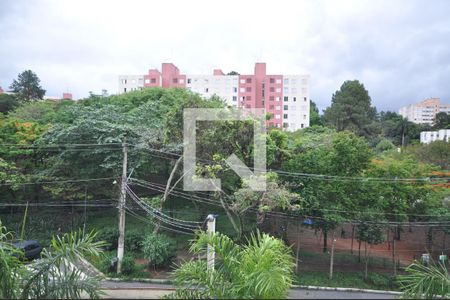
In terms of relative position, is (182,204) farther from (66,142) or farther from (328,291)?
(328,291)

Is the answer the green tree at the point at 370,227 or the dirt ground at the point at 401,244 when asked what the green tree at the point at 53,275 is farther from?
the dirt ground at the point at 401,244

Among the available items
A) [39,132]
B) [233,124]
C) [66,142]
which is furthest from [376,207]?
[39,132]

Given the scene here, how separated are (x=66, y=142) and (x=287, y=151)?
10.2 metres

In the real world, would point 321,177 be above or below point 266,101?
below

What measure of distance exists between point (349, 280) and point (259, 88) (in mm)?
33801

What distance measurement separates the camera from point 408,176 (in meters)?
14.7

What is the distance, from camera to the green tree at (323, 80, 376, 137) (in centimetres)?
3772

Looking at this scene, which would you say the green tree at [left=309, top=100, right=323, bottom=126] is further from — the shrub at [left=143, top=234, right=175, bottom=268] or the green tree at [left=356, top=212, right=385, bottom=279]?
the shrub at [left=143, top=234, right=175, bottom=268]

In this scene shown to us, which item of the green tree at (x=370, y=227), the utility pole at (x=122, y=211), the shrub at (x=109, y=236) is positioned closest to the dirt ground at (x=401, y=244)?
the green tree at (x=370, y=227)

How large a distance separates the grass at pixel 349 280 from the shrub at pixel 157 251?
5160 millimetres

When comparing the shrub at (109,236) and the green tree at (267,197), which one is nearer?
the green tree at (267,197)

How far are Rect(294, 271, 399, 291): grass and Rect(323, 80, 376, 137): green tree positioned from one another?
2560 cm

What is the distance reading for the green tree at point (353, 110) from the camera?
124ft

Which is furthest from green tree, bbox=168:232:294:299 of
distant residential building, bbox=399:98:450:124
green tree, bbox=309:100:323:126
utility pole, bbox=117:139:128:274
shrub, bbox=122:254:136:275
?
distant residential building, bbox=399:98:450:124
